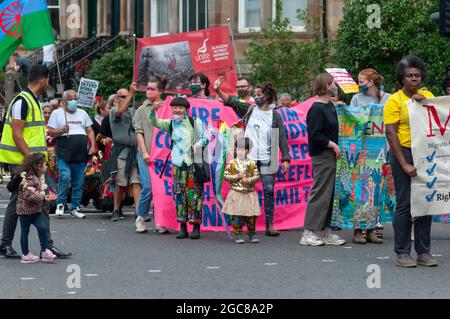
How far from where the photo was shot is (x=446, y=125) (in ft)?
34.6

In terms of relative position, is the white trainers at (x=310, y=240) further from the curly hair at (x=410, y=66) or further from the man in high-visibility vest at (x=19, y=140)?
the man in high-visibility vest at (x=19, y=140)

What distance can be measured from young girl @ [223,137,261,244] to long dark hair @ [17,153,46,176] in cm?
258

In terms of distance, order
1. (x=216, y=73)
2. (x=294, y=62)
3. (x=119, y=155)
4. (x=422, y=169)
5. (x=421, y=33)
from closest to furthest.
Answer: (x=422, y=169), (x=119, y=155), (x=216, y=73), (x=421, y=33), (x=294, y=62)

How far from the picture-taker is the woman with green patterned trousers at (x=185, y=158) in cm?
1279

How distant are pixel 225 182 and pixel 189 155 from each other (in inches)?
32.0

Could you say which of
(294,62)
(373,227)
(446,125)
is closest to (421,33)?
(294,62)

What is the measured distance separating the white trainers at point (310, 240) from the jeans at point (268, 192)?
1.01 meters

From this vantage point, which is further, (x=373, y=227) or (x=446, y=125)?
(x=373, y=227)

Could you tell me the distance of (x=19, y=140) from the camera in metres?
10.8

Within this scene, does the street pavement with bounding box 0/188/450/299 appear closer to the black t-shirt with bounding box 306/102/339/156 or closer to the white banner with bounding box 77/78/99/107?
the black t-shirt with bounding box 306/102/339/156

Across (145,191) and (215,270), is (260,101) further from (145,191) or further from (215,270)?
(215,270)

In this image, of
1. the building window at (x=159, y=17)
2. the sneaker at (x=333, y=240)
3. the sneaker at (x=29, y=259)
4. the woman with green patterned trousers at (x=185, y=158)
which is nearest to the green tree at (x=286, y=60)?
the building window at (x=159, y=17)
